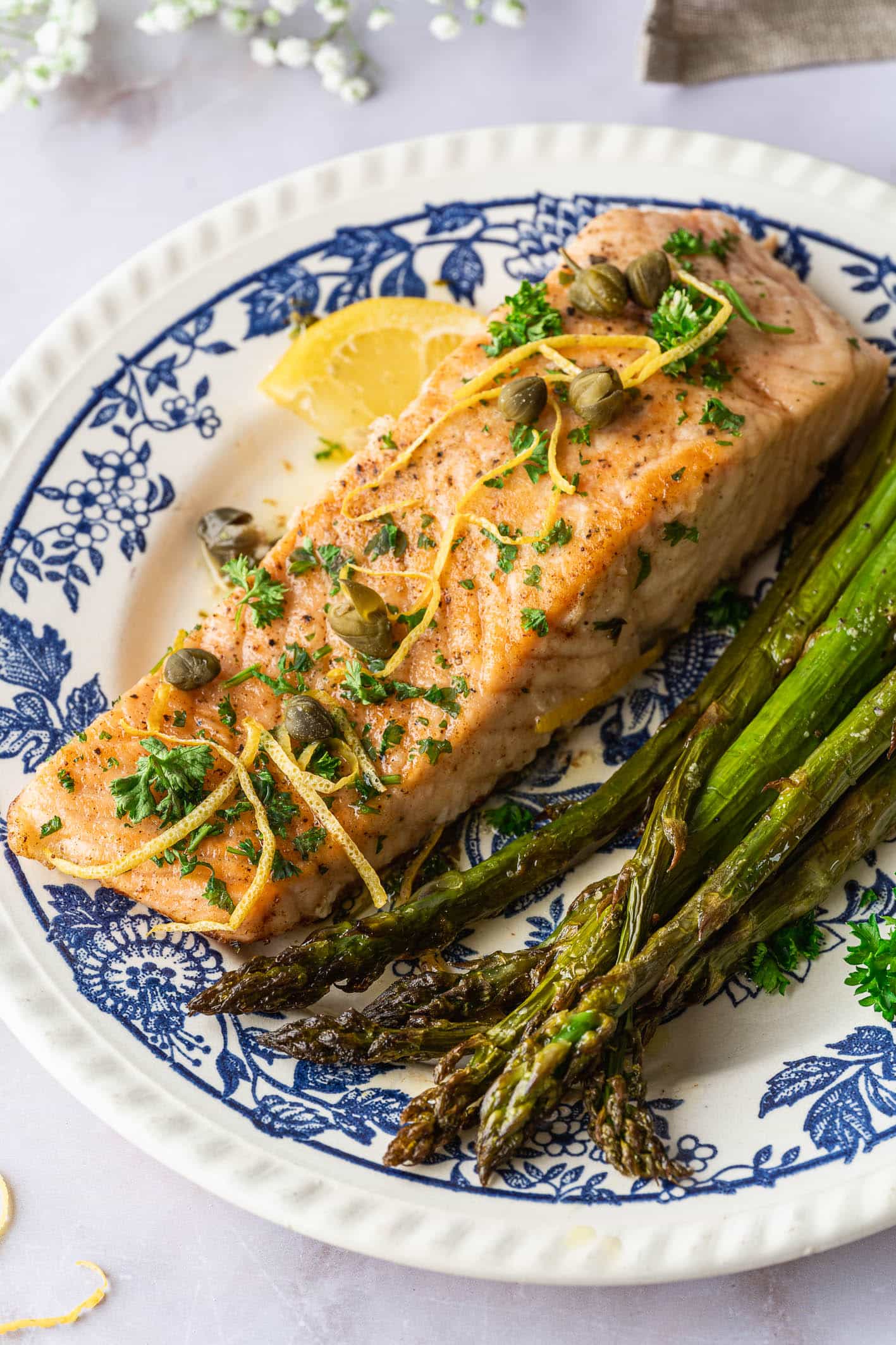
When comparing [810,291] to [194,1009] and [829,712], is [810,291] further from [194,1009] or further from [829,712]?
[194,1009]

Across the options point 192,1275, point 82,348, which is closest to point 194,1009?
point 192,1275

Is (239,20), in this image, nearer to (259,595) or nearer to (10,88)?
(10,88)

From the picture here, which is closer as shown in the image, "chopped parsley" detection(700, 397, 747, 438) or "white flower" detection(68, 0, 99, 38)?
"chopped parsley" detection(700, 397, 747, 438)

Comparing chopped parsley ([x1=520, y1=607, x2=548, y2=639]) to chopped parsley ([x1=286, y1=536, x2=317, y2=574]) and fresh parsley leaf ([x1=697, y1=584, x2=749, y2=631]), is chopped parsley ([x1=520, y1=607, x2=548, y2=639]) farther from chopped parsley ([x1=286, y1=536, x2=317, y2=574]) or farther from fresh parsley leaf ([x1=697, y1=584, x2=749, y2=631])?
fresh parsley leaf ([x1=697, y1=584, x2=749, y2=631])

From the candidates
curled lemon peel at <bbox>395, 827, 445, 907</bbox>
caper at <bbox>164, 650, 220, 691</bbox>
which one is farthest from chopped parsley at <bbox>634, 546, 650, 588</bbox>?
caper at <bbox>164, 650, 220, 691</bbox>

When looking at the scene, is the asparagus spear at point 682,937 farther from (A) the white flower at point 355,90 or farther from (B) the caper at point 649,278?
(A) the white flower at point 355,90

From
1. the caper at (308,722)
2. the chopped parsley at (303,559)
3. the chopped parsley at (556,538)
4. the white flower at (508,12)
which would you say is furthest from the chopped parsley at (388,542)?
the white flower at (508,12)
